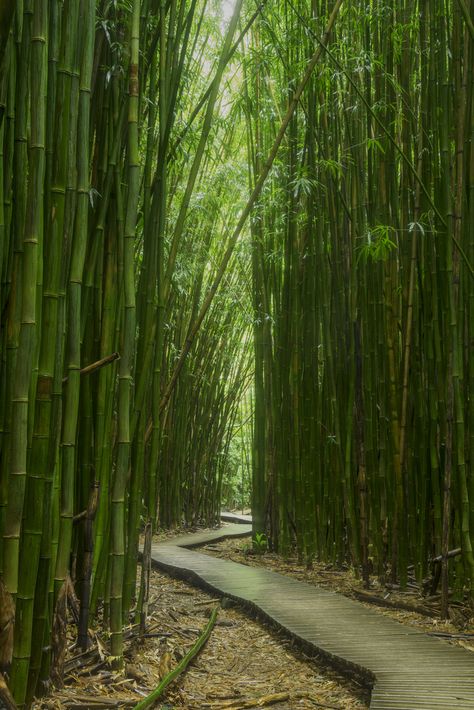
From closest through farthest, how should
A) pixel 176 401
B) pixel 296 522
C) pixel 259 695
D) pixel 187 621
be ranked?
pixel 259 695, pixel 187 621, pixel 296 522, pixel 176 401

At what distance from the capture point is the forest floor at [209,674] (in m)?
1.69

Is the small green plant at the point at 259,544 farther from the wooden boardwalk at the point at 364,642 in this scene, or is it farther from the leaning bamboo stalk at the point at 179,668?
the leaning bamboo stalk at the point at 179,668

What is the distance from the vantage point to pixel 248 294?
5.45m

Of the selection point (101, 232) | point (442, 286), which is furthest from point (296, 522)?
point (101, 232)

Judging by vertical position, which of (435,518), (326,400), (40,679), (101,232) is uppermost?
(101,232)

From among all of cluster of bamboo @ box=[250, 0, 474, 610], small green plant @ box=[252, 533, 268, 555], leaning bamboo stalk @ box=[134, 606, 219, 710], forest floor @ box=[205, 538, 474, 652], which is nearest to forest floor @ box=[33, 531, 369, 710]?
leaning bamboo stalk @ box=[134, 606, 219, 710]

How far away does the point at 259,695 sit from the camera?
6.27 ft

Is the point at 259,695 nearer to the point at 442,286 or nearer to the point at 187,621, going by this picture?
the point at 187,621

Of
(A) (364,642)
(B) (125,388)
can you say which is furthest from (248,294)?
(B) (125,388)

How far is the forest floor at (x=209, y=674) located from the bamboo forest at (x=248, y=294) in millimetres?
33

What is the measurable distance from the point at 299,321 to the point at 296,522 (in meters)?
1.12

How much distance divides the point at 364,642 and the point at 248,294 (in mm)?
3551

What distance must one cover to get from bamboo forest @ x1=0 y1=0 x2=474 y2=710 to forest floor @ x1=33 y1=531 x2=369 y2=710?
0.03 metres

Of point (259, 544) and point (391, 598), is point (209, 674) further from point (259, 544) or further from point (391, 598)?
point (259, 544)
